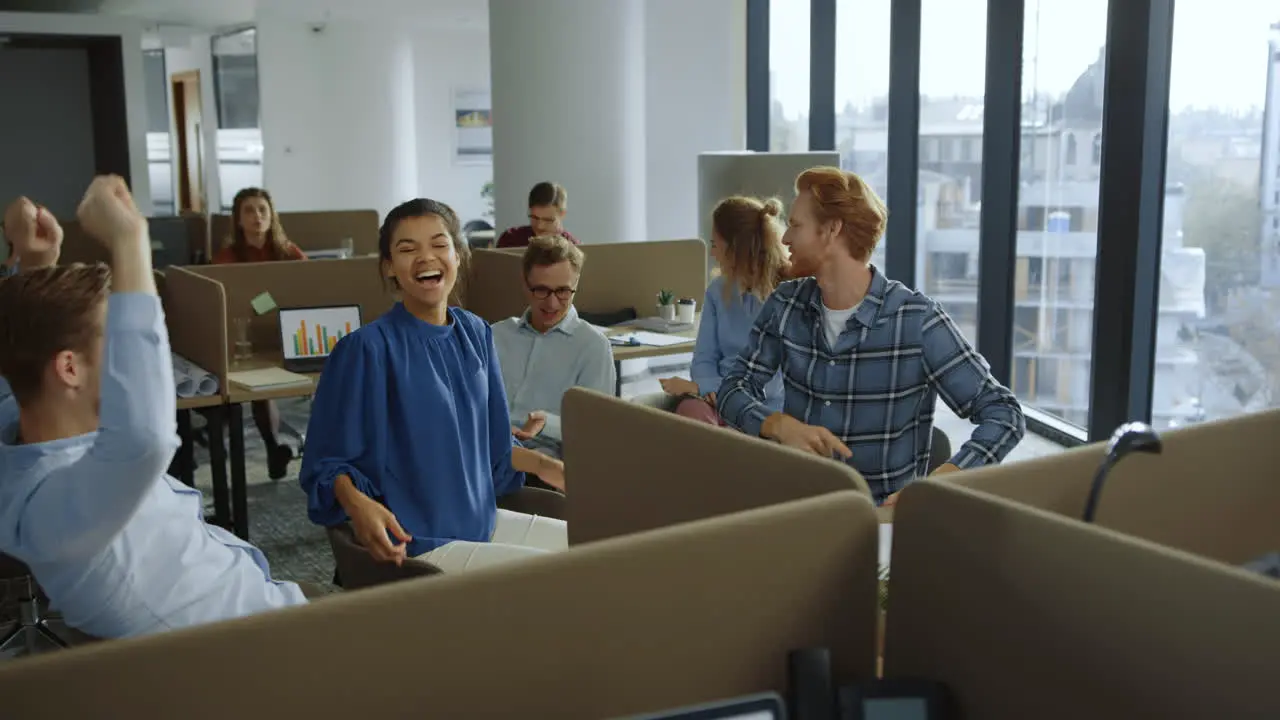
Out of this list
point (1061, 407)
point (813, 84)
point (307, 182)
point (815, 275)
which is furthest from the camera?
point (307, 182)

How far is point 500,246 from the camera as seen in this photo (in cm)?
588

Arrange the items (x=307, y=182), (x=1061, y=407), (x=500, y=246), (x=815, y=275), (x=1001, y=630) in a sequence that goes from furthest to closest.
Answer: (x=307, y=182) < (x=500, y=246) < (x=1061, y=407) < (x=815, y=275) < (x=1001, y=630)

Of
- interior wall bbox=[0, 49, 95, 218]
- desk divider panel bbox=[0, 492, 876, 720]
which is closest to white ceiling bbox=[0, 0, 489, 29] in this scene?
interior wall bbox=[0, 49, 95, 218]

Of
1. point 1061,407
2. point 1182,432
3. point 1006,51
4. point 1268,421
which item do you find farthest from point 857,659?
point 1006,51

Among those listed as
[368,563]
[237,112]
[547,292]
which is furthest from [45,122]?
[368,563]

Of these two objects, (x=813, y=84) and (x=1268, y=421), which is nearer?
(x=1268, y=421)

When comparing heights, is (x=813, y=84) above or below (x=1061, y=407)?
above

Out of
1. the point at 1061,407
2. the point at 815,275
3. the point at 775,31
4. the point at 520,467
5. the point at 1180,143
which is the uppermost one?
the point at 775,31

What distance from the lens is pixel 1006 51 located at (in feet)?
17.7

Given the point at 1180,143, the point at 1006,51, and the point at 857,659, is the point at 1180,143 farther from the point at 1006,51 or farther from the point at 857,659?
the point at 857,659

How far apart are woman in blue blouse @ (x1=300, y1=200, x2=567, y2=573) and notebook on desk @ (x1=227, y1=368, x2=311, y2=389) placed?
5.47 ft

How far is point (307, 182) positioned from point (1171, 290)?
935 centimetres

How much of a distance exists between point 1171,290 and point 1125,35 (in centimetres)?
A: 95

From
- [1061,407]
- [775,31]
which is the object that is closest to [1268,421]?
[1061,407]
